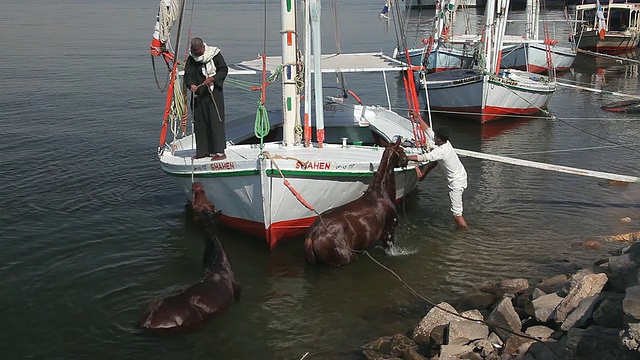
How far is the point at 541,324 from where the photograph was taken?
8.09 meters

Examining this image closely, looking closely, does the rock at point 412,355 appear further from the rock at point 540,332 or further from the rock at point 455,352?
the rock at point 540,332

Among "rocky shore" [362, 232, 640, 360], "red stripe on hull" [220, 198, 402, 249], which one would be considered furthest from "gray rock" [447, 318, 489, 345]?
"red stripe on hull" [220, 198, 402, 249]

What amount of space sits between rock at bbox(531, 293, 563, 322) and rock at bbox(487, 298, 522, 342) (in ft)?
0.80

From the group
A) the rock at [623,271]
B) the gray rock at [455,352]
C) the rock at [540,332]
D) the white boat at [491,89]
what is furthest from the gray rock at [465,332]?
the white boat at [491,89]

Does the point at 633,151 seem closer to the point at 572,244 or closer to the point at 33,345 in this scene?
the point at 572,244

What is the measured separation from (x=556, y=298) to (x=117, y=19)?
58.8 m

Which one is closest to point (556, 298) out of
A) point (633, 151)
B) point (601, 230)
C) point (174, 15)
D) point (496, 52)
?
point (601, 230)

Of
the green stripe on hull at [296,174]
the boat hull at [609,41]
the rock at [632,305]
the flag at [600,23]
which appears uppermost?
the flag at [600,23]

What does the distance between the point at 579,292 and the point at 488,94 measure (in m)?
15.7

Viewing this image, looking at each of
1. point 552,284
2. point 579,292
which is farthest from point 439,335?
point 552,284

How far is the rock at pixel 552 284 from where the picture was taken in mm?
9241

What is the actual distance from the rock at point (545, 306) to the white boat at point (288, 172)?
4.02m

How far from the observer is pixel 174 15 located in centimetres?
1193

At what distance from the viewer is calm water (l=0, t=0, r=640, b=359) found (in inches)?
364
